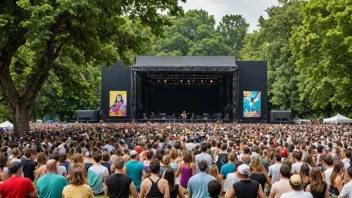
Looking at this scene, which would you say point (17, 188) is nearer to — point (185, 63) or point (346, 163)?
point (346, 163)

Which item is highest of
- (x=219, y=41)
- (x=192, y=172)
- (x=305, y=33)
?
(x=219, y=41)

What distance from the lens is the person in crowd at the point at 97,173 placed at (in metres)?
8.92

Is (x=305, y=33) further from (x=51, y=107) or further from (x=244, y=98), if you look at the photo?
(x=51, y=107)

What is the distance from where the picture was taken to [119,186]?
6367 millimetres

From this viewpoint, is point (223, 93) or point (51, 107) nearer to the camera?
point (223, 93)

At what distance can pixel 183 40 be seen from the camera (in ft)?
284

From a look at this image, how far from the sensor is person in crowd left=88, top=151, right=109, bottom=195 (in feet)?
29.3

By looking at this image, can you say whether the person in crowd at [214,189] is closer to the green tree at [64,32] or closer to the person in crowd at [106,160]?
the person in crowd at [106,160]

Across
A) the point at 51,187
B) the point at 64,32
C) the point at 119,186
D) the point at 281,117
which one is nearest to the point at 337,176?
the point at 119,186

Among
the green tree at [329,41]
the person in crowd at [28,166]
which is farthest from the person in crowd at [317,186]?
the green tree at [329,41]

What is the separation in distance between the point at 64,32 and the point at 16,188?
19.6 m

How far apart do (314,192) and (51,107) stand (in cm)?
5434

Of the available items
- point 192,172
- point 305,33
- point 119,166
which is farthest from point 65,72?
point 119,166

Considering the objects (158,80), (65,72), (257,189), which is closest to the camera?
(257,189)
